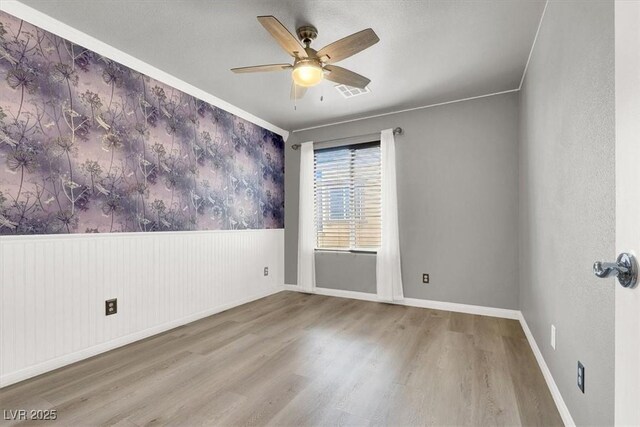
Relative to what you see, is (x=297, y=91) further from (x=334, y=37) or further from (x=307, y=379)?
(x=307, y=379)

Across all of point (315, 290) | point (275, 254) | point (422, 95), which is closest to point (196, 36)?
point (422, 95)

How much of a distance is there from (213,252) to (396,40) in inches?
110

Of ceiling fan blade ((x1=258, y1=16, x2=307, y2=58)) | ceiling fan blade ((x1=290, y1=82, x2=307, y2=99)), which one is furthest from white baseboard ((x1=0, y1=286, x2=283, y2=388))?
ceiling fan blade ((x1=258, y1=16, x2=307, y2=58))

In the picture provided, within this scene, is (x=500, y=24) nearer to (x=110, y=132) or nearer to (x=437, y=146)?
(x=437, y=146)

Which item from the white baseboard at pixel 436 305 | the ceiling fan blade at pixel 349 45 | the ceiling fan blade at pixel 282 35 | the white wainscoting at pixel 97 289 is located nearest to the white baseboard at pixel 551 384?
the white baseboard at pixel 436 305

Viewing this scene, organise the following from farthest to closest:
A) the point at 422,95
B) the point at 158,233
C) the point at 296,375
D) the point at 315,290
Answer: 1. the point at 315,290
2. the point at 422,95
3. the point at 158,233
4. the point at 296,375

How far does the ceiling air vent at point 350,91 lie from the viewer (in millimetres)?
3181

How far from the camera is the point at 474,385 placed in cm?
191

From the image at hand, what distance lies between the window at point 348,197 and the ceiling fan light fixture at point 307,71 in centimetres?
205

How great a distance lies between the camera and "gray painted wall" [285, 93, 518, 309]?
10.7ft

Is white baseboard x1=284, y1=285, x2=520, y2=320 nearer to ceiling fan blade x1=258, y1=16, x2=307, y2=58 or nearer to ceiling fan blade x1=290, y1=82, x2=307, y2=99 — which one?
ceiling fan blade x1=290, y1=82, x2=307, y2=99

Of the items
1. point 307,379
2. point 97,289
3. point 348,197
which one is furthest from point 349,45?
point 97,289

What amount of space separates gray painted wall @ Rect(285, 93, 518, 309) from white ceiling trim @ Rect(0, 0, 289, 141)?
2097 millimetres

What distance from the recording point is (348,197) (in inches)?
166
